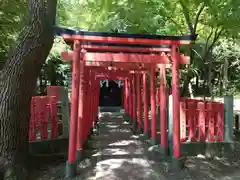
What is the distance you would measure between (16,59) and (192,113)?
4.33 meters

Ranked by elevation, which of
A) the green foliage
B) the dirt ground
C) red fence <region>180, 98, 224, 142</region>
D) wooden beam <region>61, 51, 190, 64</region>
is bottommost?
the dirt ground

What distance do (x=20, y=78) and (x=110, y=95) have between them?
1759cm

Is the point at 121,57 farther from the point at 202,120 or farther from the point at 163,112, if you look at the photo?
the point at 202,120

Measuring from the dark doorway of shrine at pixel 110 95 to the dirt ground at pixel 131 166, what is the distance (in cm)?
1414

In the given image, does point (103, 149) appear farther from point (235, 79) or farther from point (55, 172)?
point (235, 79)

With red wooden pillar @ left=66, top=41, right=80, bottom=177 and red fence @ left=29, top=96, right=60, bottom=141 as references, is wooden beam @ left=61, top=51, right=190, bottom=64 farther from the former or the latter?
red fence @ left=29, top=96, right=60, bottom=141

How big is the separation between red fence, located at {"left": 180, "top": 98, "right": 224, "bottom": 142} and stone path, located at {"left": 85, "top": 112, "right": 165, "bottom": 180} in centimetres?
130

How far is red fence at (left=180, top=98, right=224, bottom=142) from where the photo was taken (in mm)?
6727

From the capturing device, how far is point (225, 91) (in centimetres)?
2050

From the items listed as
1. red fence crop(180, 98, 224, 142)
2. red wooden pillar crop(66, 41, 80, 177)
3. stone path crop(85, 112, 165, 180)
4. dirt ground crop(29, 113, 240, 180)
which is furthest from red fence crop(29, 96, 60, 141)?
red fence crop(180, 98, 224, 142)

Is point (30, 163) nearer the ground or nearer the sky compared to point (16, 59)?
nearer the ground

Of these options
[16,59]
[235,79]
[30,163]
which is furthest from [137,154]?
[235,79]

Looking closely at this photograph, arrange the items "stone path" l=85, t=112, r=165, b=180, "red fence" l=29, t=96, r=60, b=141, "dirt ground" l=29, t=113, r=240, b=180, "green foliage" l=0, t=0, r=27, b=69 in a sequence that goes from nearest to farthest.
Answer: "stone path" l=85, t=112, r=165, b=180, "dirt ground" l=29, t=113, r=240, b=180, "red fence" l=29, t=96, r=60, b=141, "green foliage" l=0, t=0, r=27, b=69

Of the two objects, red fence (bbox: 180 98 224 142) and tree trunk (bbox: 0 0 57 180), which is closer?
tree trunk (bbox: 0 0 57 180)
